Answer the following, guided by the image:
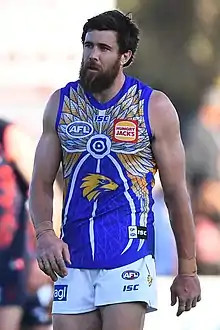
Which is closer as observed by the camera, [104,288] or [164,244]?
[104,288]

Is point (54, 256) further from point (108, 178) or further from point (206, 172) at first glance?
point (206, 172)

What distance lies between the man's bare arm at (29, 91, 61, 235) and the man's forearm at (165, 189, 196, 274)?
1.41 feet

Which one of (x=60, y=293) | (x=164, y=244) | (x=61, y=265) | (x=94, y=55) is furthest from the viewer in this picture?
(x=164, y=244)

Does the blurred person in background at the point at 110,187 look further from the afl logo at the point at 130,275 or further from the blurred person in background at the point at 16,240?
the blurred person in background at the point at 16,240

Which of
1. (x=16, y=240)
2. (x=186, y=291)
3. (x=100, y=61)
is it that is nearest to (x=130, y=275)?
(x=186, y=291)

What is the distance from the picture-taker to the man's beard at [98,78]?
3762mm

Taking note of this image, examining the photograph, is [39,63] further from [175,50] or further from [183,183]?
[183,183]

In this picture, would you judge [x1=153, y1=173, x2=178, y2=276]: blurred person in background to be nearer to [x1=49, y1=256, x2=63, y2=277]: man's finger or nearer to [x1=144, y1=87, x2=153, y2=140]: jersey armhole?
[x1=144, y1=87, x2=153, y2=140]: jersey armhole

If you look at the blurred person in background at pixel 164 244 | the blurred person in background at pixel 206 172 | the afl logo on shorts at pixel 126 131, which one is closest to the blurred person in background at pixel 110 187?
the afl logo on shorts at pixel 126 131

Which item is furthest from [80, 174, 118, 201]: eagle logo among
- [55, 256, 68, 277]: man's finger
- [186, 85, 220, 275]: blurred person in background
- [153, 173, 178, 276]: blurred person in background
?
[186, 85, 220, 275]: blurred person in background

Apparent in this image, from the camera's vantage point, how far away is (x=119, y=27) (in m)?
3.79

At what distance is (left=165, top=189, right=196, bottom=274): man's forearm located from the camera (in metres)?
3.83

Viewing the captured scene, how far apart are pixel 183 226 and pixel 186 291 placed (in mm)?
236

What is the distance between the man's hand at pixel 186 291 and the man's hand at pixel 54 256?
0.44 m
